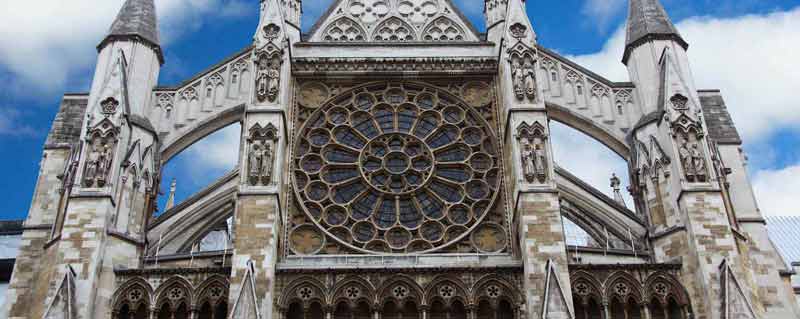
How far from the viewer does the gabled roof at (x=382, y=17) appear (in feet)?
79.6

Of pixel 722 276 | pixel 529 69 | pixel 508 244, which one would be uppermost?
pixel 529 69

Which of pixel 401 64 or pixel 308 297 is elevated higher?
pixel 401 64

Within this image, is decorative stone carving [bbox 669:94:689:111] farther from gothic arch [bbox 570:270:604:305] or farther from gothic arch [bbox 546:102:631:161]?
A: gothic arch [bbox 570:270:604:305]

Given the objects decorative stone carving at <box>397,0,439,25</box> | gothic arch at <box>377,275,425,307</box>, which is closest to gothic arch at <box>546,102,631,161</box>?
decorative stone carving at <box>397,0,439,25</box>

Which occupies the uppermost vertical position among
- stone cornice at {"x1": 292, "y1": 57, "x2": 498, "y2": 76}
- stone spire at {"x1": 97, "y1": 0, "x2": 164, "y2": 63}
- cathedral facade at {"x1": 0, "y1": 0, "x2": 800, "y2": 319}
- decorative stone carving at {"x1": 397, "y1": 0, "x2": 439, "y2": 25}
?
decorative stone carving at {"x1": 397, "y1": 0, "x2": 439, "y2": 25}

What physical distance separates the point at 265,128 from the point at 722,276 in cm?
1018

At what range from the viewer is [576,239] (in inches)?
1232

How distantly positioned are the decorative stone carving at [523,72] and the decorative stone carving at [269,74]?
5.60m

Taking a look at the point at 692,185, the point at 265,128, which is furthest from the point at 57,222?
the point at 692,185

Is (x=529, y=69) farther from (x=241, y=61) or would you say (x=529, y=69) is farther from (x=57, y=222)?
(x=57, y=222)

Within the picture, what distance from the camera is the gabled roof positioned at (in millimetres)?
24266

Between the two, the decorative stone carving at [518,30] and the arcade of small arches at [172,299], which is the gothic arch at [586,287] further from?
the arcade of small arches at [172,299]

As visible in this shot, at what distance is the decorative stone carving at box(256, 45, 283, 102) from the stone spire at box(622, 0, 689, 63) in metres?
8.94

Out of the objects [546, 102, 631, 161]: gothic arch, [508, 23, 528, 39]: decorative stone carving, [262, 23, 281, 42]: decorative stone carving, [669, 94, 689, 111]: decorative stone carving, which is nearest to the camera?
[669, 94, 689, 111]: decorative stone carving
